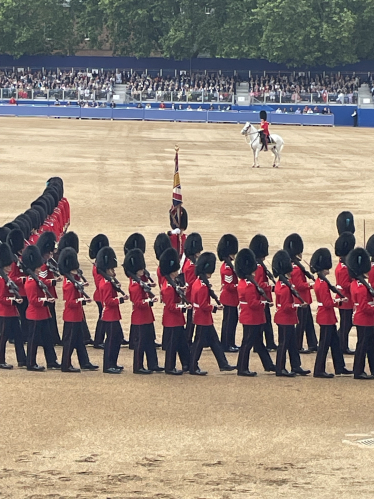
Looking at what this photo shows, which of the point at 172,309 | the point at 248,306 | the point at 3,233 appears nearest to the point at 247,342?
the point at 248,306

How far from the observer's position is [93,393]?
34.9 ft

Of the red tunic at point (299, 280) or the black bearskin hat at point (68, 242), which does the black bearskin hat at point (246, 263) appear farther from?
the black bearskin hat at point (68, 242)

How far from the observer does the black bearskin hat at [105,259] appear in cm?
1156

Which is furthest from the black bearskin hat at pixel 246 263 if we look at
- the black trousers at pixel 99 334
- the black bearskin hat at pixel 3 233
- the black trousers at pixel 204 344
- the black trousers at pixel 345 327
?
the black bearskin hat at pixel 3 233

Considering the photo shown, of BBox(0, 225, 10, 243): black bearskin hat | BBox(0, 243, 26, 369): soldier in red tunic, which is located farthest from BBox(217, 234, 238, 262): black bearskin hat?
BBox(0, 225, 10, 243): black bearskin hat

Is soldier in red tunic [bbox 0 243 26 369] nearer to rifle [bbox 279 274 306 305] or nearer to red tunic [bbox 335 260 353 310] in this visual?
rifle [bbox 279 274 306 305]

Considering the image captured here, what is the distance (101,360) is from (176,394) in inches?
69.3

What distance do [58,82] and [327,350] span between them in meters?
48.5

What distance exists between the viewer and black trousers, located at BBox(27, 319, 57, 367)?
37.5ft

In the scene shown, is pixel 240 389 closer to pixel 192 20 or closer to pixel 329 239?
pixel 329 239

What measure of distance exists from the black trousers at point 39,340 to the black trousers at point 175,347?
1181 mm

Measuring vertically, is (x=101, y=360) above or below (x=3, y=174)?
below

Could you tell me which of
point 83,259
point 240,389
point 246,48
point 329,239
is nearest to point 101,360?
point 240,389

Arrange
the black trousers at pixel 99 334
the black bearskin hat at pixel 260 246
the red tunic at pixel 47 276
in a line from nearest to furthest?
1. the red tunic at pixel 47 276
2. the black bearskin hat at pixel 260 246
3. the black trousers at pixel 99 334
